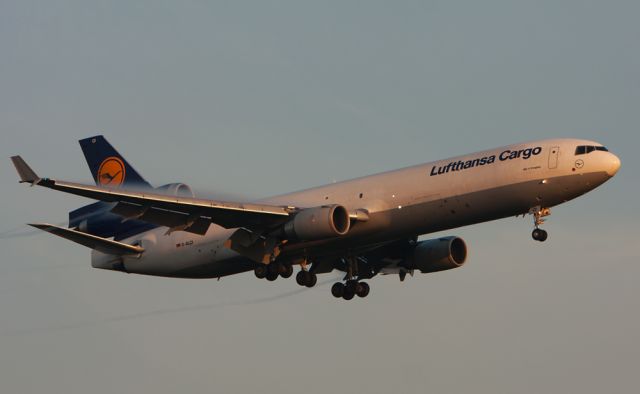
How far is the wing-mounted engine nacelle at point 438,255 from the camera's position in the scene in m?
67.2

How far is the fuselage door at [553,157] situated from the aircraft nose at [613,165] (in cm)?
226

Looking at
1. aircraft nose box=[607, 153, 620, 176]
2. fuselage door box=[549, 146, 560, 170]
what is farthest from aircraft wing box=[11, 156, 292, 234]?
aircraft nose box=[607, 153, 620, 176]

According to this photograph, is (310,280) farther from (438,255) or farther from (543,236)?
(543,236)

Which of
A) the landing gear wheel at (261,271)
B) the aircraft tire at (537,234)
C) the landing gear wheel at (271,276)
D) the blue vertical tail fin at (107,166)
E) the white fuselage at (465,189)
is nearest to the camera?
the white fuselage at (465,189)

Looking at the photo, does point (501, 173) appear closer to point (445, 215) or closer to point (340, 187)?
point (445, 215)

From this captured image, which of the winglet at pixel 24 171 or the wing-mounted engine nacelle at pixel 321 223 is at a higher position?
the wing-mounted engine nacelle at pixel 321 223

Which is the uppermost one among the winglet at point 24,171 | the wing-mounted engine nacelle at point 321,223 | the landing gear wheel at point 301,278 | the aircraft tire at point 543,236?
the aircraft tire at point 543,236

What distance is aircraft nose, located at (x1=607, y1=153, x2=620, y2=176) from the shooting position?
59.0 meters

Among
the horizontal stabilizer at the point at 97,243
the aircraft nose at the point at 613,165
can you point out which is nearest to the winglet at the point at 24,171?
the horizontal stabilizer at the point at 97,243

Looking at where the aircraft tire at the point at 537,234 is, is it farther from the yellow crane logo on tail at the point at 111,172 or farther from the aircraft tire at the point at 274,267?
the yellow crane logo on tail at the point at 111,172

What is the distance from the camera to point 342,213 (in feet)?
197

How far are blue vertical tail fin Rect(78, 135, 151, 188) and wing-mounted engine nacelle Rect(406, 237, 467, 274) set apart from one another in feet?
48.9

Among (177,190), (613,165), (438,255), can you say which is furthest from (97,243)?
(613,165)

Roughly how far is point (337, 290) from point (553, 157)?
14554 millimetres
